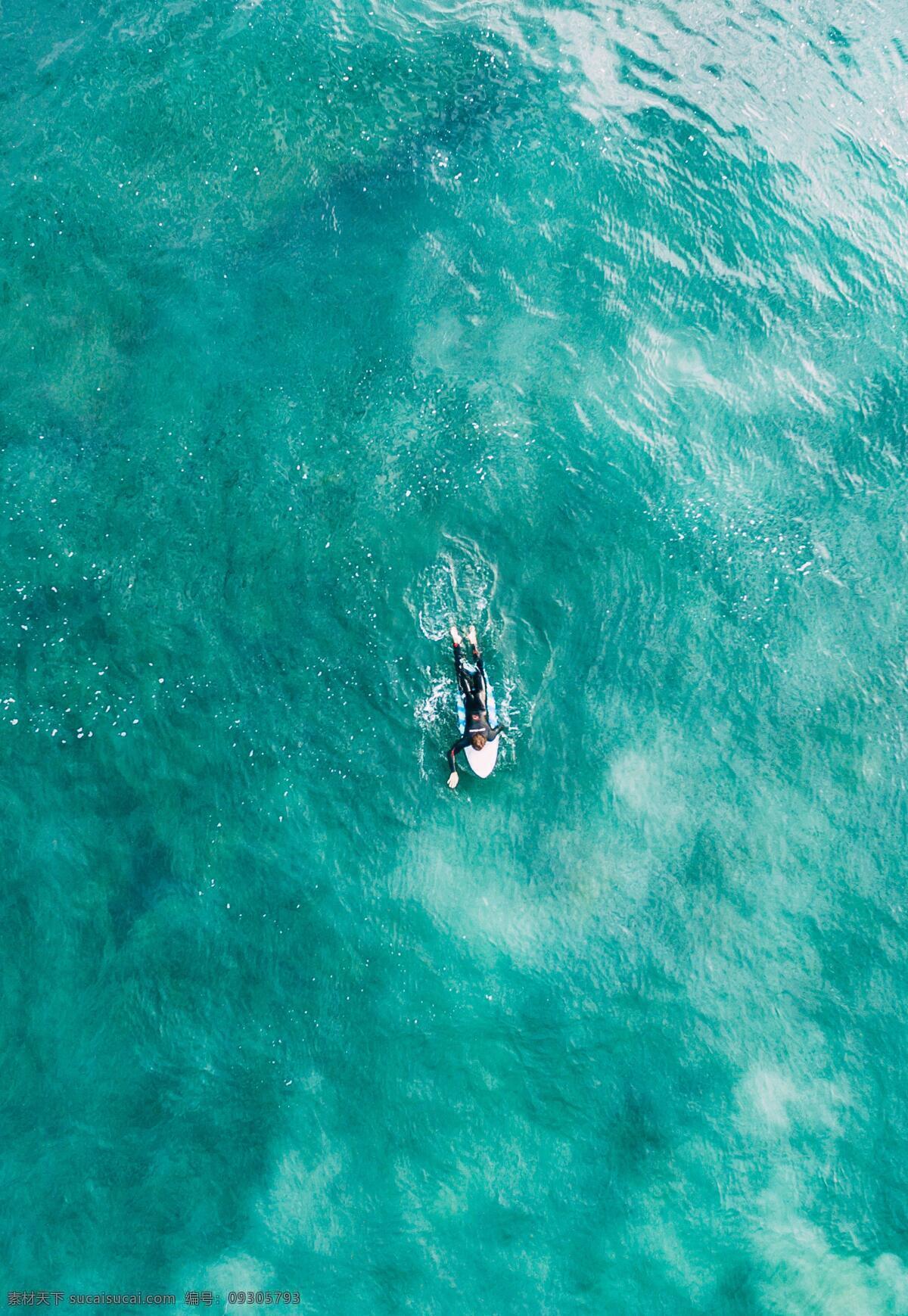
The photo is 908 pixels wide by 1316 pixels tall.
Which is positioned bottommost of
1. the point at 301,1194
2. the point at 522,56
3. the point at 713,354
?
the point at 301,1194

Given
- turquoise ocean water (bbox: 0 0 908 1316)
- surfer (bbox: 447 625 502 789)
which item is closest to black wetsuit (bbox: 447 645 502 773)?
surfer (bbox: 447 625 502 789)

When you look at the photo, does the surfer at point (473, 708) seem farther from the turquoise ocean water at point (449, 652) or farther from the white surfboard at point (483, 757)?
the turquoise ocean water at point (449, 652)

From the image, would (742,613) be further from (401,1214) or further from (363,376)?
(401,1214)

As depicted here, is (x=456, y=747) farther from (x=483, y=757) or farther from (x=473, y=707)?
(x=473, y=707)

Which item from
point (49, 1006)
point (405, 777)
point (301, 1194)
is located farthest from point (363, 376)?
point (301, 1194)

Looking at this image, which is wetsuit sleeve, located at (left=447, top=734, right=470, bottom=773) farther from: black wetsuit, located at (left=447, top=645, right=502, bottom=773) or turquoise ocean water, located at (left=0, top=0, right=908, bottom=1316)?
turquoise ocean water, located at (left=0, top=0, right=908, bottom=1316)

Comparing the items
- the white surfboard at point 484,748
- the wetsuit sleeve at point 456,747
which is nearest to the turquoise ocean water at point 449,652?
the white surfboard at point 484,748

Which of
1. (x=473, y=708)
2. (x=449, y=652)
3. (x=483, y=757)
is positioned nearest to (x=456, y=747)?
(x=483, y=757)
